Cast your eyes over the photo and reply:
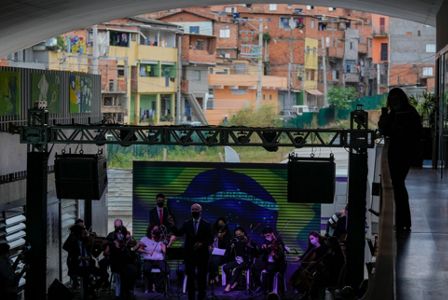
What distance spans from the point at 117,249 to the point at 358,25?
206 feet

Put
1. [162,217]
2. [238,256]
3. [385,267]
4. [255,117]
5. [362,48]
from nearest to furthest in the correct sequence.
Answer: [385,267] < [238,256] < [162,217] < [255,117] < [362,48]

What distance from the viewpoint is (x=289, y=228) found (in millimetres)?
18406

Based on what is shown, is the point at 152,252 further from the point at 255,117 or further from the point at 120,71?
the point at 255,117

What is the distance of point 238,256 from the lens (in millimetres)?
17688

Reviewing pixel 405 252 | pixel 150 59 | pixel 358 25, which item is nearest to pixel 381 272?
pixel 405 252

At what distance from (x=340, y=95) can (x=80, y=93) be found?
4578 cm

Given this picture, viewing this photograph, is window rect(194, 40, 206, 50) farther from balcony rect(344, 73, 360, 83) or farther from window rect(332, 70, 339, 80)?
balcony rect(344, 73, 360, 83)

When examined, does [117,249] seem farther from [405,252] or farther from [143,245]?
[405,252]

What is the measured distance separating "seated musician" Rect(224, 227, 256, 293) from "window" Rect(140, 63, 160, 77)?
39.0 metres

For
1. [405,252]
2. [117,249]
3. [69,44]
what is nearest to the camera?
[405,252]

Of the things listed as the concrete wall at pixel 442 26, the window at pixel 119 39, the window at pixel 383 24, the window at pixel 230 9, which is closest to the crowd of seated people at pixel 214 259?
the concrete wall at pixel 442 26

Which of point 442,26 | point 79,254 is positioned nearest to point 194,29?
point 442,26

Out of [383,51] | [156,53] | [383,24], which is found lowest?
[156,53]

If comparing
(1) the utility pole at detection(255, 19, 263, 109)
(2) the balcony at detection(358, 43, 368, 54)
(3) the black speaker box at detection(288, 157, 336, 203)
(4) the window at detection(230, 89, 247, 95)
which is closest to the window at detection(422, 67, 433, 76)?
(1) the utility pole at detection(255, 19, 263, 109)
